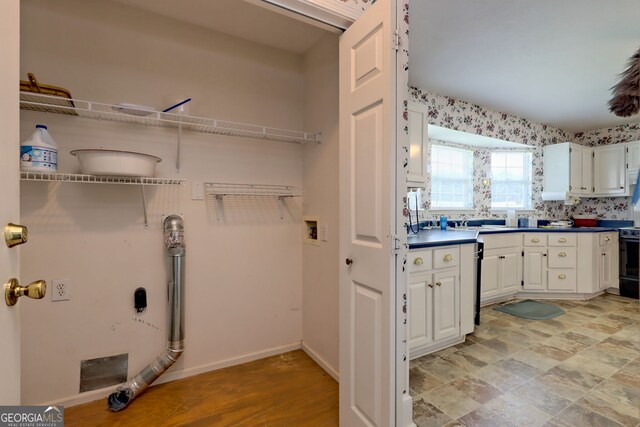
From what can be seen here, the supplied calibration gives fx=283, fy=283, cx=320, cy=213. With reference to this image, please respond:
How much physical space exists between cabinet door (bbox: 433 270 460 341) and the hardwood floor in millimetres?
918

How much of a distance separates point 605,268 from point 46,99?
594 cm

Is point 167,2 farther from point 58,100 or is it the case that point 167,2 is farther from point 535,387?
point 535,387

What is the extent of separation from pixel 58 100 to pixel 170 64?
69 cm

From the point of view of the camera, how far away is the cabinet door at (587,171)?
14.3 ft

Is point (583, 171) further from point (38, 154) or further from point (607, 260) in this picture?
point (38, 154)

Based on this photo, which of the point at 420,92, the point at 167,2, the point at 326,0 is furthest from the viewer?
the point at 420,92

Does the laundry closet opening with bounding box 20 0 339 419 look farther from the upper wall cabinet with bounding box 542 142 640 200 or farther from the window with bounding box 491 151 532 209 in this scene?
the upper wall cabinet with bounding box 542 142 640 200

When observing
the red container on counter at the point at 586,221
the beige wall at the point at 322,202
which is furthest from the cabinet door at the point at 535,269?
the beige wall at the point at 322,202

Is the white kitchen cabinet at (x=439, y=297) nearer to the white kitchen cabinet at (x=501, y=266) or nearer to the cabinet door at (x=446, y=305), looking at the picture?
the cabinet door at (x=446, y=305)

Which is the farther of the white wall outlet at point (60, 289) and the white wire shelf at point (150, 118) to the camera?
the white wall outlet at point (60, 289)

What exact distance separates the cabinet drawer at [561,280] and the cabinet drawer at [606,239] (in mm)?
644

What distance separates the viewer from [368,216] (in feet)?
4.28

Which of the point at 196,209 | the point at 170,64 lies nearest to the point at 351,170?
the point at 196,209

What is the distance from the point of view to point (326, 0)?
1.34 metres
